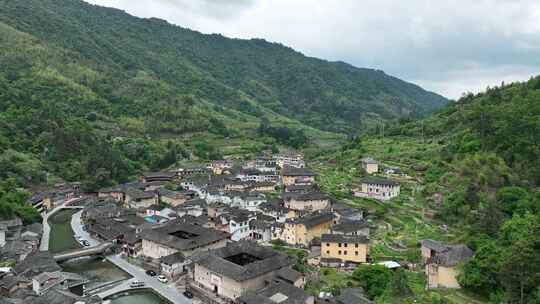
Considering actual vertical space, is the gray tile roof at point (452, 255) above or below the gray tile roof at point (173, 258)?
above

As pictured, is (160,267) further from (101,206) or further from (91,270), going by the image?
(101,206)

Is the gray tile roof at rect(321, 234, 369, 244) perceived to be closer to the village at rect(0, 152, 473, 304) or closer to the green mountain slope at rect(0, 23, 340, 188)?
the village at rect(0, 152, 473, 304)

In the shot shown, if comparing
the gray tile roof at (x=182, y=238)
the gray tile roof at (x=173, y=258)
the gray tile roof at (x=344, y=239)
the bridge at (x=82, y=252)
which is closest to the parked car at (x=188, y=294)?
the gray tile roof at (x=173, y=258)

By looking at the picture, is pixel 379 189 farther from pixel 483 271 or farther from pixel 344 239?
pixel 483 271

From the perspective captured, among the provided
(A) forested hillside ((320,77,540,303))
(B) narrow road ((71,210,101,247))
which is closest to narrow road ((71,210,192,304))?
(B) narrow road ((71,210,101,247))

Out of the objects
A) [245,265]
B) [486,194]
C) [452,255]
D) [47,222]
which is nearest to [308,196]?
[245,265]

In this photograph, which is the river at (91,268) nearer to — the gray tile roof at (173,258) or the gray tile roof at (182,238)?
the gray tile roof at (173,258)
